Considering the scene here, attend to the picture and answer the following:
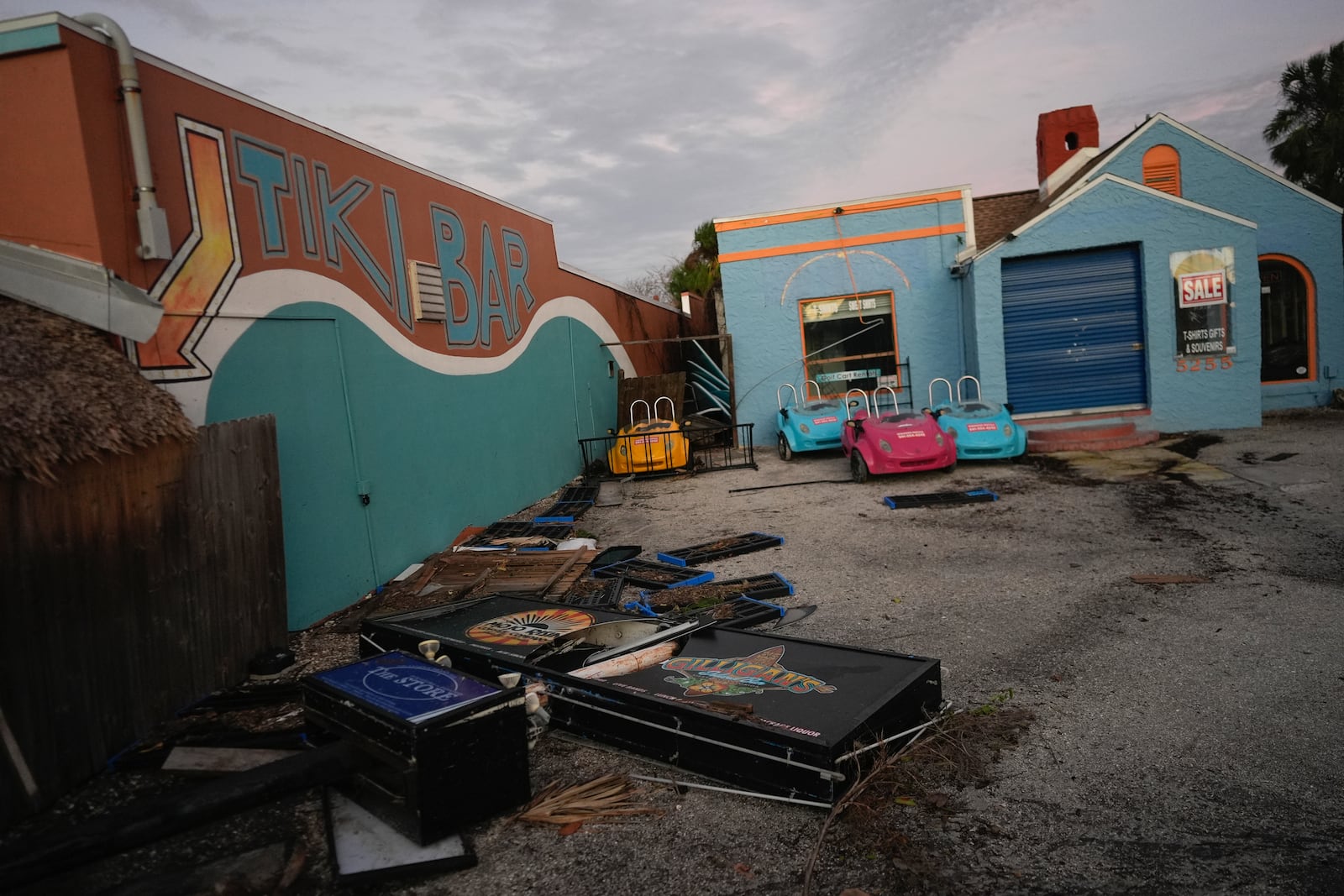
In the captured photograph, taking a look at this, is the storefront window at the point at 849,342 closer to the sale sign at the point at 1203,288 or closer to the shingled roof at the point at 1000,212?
the shingled roof at the point at 1000,212

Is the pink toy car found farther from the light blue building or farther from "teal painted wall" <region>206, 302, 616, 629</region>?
"teal painted wall" <region>206, 302, 616, 629</region>

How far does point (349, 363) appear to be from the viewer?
6852 mm

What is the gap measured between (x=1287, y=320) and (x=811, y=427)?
8.67m

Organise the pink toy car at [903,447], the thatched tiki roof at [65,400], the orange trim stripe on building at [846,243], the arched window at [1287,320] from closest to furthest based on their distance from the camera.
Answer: the thatched tiki roof at [65,400]
the pink toy car at [903,447]
the arched window at [1287,320]
the orange trim stripe on building at [846,243]

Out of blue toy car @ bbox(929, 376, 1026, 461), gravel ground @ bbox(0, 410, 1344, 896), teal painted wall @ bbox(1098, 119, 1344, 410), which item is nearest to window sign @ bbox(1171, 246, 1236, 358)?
teal painted wall @ bbox(1098, 119, 1344, 410)

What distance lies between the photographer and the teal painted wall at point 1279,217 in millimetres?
13352

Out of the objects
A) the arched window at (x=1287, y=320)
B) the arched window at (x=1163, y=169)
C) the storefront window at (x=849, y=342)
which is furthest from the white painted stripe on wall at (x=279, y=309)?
the arched window at (x=1287, y=320)

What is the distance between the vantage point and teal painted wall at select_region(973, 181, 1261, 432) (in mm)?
12219

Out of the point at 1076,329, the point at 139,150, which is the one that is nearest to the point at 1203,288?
the point at 1076,329

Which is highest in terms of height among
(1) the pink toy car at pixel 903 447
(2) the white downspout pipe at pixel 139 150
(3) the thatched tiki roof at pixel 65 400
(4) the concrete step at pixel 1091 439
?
(2) the white downspout pipe at pixel 139 150

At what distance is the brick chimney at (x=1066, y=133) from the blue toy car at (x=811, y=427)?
7.98 metres

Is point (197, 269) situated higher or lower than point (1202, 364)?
higher

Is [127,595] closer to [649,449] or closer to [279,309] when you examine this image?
[279,309]

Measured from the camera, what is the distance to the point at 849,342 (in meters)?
14.7
